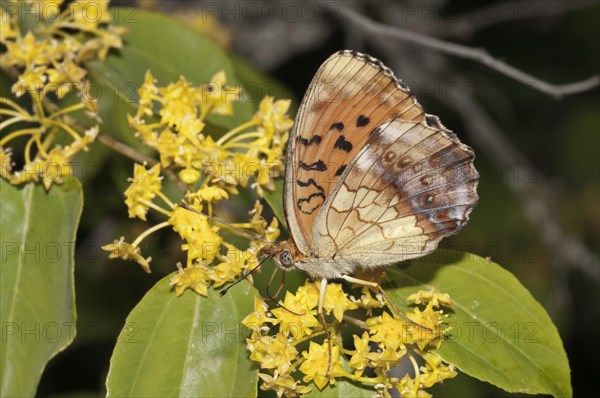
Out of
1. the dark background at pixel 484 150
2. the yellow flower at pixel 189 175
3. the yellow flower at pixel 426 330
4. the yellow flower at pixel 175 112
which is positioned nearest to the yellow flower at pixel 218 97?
the yellow flower at pixel 175 112

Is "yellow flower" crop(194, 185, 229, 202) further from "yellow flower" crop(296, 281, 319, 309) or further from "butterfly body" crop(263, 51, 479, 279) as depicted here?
"yellow flower" crop(296, 281, 319, 309)

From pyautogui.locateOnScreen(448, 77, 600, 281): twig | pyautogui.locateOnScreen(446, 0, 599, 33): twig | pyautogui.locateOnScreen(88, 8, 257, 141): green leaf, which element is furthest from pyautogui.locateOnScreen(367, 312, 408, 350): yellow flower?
pyautogui.locateOnScreen(446, 0, 599, 33): twig

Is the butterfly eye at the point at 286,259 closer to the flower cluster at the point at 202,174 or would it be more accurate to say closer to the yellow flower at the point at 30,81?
the flower cluster at the point at 202,174

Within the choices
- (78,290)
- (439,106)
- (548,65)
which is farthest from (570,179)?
(78,290)

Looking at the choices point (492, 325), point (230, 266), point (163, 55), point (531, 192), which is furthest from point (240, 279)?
point (531, 192)

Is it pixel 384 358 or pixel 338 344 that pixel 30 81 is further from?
pixel 384 358
